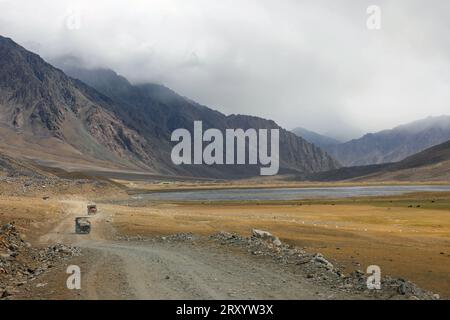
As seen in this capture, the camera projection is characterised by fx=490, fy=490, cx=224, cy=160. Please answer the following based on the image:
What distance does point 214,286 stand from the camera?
19625mm

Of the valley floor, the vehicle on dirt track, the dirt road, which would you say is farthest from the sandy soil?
the dirt road

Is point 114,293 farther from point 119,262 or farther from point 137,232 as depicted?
point 137,232

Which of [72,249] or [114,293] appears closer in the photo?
[114,293]

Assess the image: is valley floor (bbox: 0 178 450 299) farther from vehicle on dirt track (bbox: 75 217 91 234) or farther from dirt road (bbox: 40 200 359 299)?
vehicle on dirt track (bbox: 75 217 91 234)

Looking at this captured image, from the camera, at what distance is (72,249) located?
30469mm

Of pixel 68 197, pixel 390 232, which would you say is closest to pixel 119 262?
pixel 390 232

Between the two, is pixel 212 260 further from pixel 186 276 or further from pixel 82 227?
pixel 82 227

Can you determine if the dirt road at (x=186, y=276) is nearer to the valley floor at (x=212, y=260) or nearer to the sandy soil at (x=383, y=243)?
the valley floor at (x=212, y=260)

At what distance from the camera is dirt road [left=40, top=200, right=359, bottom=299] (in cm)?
1838

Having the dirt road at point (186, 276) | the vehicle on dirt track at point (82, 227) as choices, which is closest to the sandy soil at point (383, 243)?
the vehicle on dirt track at point (82, 227)

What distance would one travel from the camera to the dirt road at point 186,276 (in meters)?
18.4

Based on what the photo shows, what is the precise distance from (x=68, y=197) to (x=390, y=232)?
77.6 meters
